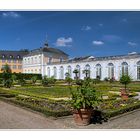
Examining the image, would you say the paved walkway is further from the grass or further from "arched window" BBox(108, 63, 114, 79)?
"arched window" BBox(108, 63, 114, 79)

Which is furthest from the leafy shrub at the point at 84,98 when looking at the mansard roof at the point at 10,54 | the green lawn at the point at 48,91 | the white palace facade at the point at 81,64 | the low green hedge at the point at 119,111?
the mansard roof at the point at 10,54

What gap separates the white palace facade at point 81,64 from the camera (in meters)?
40.2

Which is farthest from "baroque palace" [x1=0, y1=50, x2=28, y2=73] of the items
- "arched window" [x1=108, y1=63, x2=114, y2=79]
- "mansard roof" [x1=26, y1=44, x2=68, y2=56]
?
"arched window" [x1=108, y1=63, x2=114, y2=79]

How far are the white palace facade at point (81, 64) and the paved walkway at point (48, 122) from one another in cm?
2916

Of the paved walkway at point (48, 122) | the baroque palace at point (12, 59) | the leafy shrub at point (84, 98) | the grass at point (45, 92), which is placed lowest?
the paved walkway at point (48, 122)

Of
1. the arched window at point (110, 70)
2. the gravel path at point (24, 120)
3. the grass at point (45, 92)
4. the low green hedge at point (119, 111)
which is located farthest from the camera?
the arched window at point (110, 70)

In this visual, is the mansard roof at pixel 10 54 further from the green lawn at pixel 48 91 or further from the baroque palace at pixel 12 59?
the green lawn at pixel 48 91

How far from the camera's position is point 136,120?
10055mm

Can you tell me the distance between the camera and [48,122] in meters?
9.68

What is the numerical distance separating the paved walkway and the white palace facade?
2916 cm

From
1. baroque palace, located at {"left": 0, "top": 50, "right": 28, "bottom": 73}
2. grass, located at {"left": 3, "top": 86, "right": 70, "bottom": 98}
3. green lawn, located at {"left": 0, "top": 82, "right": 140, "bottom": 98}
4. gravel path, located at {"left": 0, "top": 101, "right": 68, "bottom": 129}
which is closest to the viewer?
gravel path, located at {"left": 0, "top": 101, "right": 68, "bottom": 129}

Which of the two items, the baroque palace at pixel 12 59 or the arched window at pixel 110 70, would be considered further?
the baroque palace at pixel 12 59

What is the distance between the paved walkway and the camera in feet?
29.6

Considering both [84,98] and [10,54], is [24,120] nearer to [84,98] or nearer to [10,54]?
[84,98]
